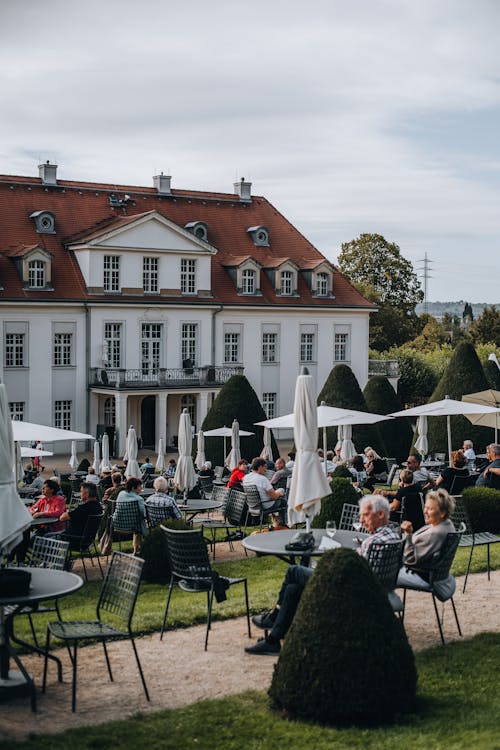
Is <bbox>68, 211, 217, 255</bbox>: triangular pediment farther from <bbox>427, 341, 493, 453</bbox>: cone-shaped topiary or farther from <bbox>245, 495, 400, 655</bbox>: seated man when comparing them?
<bbox>245, 495, 400, 655</bbox>: seated man

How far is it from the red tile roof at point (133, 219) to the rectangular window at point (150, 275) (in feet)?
4.71

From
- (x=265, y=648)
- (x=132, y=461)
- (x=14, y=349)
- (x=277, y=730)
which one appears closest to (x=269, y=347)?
(x=14, y=349)


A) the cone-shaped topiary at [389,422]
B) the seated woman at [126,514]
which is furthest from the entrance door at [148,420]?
the seated woman at [126,514]

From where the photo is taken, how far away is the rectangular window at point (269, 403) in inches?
1838

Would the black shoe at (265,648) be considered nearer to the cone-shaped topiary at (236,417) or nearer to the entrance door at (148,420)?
the cone-shaped topiary at (236,417)

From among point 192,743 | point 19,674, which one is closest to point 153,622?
point 19,674

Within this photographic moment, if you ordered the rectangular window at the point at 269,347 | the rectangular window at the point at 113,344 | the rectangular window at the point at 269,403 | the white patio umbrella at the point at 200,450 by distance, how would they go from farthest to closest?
the rectangular window at the point at 269,403
the rectangular window at the point at 269,347
the rectangular window at the point at 113,344
the white patio umbrella at the point at 200,450

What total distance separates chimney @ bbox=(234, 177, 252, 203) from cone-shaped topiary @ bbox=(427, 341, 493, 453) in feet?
68.6

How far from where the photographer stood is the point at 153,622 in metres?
10.3

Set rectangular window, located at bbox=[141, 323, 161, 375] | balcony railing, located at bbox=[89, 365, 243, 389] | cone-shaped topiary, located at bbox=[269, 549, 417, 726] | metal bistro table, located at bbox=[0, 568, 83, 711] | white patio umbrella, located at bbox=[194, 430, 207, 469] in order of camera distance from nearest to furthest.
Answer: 1. cone-shaped topiary, located at bbox=[269, 549, 417, 726]
2. metal bistro table, located at bbox=[0, 568, 83, 711]
3. white patio umbrella, located at bbox=[194, 430, 207, 469]
4. balcony railing, located at bbox=[89, 365, 243, 389]
5. rectangular window, located at bbox=[141, 323, 161, 375]

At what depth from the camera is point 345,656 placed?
273 inches

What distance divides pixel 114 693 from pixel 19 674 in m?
0.82

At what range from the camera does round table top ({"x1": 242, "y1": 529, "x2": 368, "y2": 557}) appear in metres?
9.62

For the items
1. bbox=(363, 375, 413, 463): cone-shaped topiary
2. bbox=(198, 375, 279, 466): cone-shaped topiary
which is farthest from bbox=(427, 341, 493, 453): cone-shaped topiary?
bbox=(198, 375, 279, 466): cone-shaped topiary
